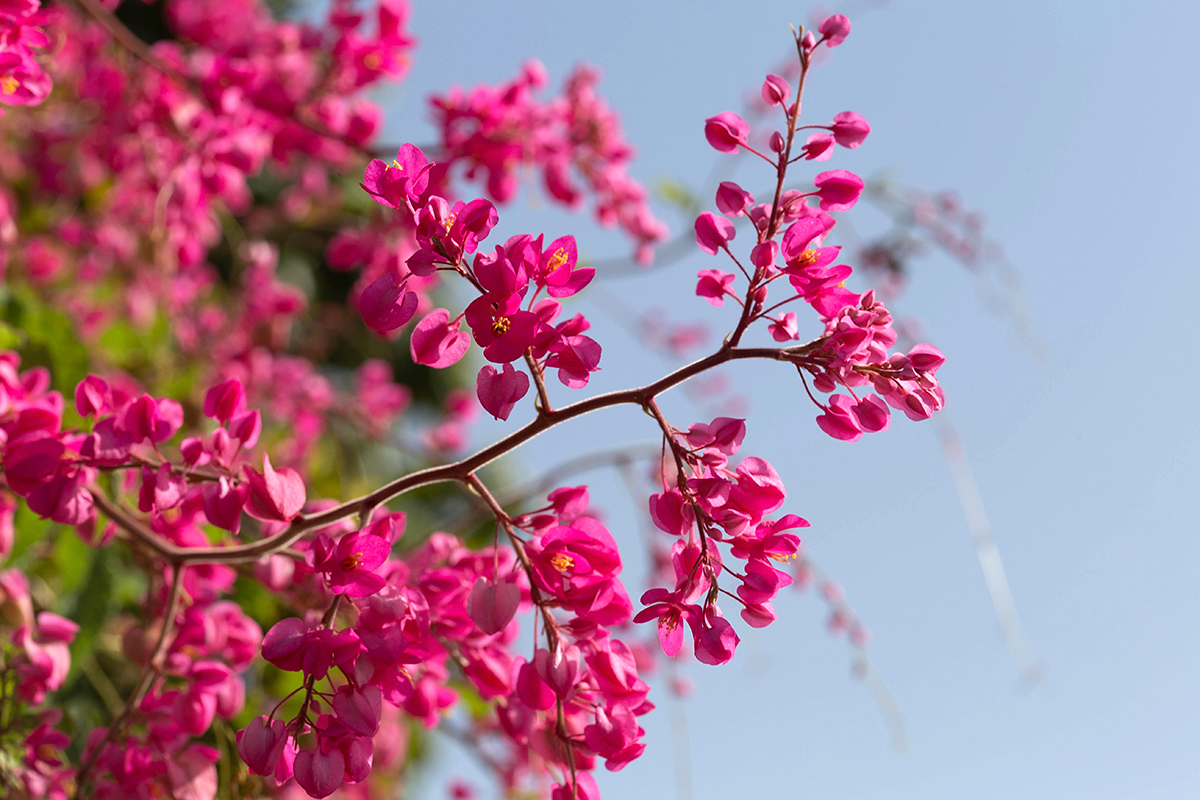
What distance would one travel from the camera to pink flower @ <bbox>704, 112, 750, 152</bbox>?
0.64m

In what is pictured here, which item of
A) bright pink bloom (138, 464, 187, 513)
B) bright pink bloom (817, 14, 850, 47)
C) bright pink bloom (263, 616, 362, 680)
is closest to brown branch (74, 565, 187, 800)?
bright pink bloom (138, 464, 187, 513)

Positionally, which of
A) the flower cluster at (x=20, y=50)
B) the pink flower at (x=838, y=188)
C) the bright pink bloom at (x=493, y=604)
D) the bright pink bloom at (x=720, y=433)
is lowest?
the bright pink bloom at (x=493, y=604)

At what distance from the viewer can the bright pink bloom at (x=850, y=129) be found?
2.02 feet

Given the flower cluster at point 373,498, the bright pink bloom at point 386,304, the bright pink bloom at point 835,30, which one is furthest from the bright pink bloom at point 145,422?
the bright pink bloom at point 835,30

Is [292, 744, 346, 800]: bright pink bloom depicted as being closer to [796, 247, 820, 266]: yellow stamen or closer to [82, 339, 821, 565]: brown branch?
[82, 339, 821, 565]: brown branch

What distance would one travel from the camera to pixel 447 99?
1.21 meters

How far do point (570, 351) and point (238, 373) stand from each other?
139 centimetres

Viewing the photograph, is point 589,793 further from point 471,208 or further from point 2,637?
point 2,637

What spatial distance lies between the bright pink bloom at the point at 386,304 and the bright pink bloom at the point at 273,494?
125mm

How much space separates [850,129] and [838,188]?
2.1 inches

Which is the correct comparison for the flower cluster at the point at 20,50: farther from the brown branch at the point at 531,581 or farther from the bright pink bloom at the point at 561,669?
the bright pink bloom at the point at 561,669

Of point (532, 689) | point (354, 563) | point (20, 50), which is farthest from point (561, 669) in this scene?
point (20, 50)

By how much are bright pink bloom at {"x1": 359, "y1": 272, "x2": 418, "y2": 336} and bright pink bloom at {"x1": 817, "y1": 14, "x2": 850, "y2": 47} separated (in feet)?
1.15

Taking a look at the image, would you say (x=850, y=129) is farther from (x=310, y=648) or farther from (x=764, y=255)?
(x=310, y=648)
